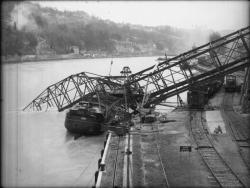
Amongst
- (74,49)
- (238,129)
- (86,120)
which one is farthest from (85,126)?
(74,49)

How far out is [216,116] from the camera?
2794 cm

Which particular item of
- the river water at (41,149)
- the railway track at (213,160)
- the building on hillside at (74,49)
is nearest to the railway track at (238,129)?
the railway track at (213,160)

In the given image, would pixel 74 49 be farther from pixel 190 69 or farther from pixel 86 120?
pixel 190 69

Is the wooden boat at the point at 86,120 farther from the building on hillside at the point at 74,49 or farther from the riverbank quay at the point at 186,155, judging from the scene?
the building on hillside at the point at 74,49

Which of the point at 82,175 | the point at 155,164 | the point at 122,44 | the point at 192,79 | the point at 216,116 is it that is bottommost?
the point at 82,175

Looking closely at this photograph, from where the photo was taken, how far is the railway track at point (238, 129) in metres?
17.8

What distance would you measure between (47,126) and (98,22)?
13.6 metres

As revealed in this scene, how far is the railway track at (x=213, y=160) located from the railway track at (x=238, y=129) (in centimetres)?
136

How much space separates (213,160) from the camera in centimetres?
1673

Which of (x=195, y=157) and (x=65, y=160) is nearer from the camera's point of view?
(x=195, y=157)

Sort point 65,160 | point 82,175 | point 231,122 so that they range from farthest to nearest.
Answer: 1. point 231,122
2. point 65,160
3. point 82,175

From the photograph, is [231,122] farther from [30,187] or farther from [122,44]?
[122,44]

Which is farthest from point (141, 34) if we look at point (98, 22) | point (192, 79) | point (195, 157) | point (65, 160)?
point (195, 157)

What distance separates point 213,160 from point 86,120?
13208mm
